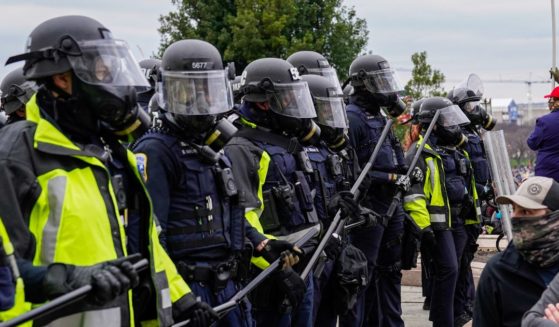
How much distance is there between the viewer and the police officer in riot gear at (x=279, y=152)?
643 centimetres

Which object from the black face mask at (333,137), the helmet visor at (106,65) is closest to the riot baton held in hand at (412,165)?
the black face mask at (333,137)

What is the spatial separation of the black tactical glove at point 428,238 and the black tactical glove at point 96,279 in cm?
544

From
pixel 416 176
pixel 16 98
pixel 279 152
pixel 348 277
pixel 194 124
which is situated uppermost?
pixel 16 98

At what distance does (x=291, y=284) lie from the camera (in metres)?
6.04

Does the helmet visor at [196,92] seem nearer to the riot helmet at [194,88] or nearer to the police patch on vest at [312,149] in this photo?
the riot helmet at [194,88]

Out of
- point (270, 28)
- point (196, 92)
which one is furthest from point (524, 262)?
point (270, 28)

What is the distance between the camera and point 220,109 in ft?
17.7

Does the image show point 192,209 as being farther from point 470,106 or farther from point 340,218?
point 470,106

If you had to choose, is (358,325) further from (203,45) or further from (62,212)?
(62,212)

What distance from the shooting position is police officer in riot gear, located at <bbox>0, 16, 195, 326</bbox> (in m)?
3.76

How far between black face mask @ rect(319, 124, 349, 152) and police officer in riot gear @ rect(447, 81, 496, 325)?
2777mm

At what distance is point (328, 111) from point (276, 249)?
183 cm

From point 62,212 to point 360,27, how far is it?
681 inches

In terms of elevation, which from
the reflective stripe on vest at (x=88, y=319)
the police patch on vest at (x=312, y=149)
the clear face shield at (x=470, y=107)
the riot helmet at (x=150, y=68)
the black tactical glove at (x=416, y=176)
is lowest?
the black tactical glove at (x=416, y=176)
